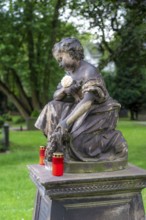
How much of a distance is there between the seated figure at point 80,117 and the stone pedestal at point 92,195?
25 centimetres

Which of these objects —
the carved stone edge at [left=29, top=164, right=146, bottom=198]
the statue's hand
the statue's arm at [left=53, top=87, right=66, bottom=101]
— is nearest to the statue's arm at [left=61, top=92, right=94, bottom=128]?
the statue's hand

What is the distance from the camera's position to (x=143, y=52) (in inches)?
636

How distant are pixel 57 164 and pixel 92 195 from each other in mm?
512

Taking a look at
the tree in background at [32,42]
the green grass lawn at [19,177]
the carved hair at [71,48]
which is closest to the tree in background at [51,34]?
the tree in background at [32,42]

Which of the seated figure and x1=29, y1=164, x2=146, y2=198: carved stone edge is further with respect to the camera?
the seated figure

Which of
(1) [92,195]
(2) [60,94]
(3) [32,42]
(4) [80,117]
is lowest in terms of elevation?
(1) [92,195]

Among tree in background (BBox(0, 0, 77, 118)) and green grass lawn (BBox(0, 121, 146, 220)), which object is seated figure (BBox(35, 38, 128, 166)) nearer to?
green grass lawn (BBox(0, 121, 146, 220))

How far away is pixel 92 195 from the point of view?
12.5 feet

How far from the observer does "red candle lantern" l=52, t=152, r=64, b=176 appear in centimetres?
362

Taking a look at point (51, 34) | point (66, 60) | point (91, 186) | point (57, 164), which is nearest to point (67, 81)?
point (66, 60)

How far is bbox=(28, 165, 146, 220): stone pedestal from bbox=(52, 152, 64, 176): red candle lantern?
57 mm

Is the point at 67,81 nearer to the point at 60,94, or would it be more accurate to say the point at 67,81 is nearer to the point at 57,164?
the point at 60,94

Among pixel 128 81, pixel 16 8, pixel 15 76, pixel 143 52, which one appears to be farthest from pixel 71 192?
pixel 128 81

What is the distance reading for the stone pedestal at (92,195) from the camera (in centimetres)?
362
